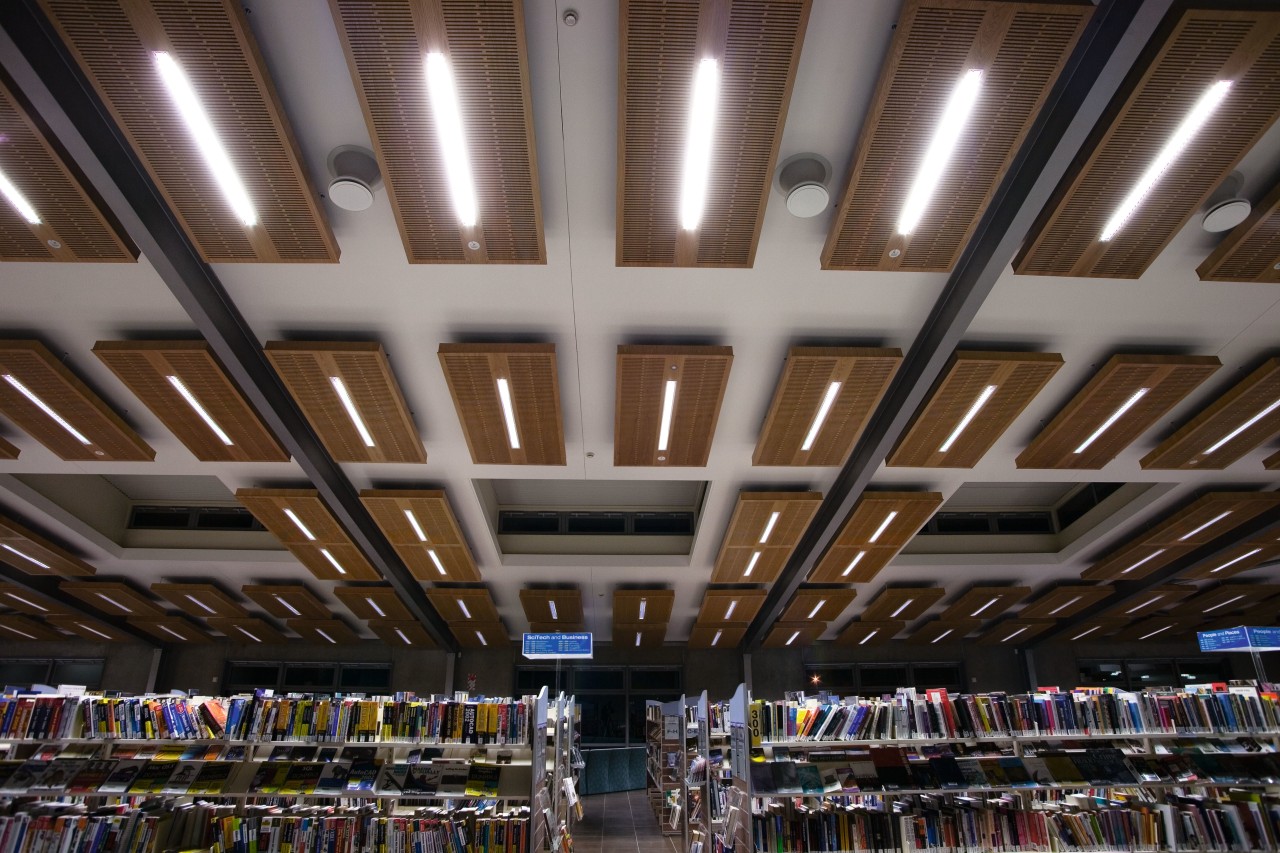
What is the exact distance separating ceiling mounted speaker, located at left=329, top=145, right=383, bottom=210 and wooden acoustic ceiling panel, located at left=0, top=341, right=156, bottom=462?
3218 millimetres

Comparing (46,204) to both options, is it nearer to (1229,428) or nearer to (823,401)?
(823,401)

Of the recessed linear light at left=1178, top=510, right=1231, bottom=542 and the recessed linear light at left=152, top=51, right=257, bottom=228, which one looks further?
the recessed linear light at left=1178, top=510, right=1231, bottom=542

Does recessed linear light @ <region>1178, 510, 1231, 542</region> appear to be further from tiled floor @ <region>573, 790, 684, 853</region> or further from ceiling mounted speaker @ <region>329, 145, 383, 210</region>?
ceiling mounted speaker @ <region>329, 145, 383, 210</region>

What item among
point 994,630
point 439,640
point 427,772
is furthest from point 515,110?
point 994,630

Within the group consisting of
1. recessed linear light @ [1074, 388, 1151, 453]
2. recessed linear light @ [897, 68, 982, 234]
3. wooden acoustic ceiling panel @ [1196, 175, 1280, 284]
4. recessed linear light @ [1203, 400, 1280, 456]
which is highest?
wooden acoustic ceiling panel @ [1196, 175, 1280, 284]

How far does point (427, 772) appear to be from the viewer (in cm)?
604

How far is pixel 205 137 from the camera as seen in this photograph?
12.0 feet

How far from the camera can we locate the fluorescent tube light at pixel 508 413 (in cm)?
584

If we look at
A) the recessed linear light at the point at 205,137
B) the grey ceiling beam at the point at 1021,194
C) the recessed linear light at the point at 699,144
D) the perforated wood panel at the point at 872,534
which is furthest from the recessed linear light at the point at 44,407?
the perforated wood panel at the point at 872,534

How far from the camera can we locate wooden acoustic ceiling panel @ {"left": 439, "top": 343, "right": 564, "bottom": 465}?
17.7 ft

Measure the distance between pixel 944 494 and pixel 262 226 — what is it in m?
7.43

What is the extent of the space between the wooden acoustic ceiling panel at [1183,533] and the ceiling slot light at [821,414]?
5.27 metres

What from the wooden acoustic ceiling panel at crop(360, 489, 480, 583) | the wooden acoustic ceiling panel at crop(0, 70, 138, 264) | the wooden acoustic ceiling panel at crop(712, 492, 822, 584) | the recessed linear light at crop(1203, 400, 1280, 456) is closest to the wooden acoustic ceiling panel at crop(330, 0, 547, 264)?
the wooden acoustic ceiling panel at crop(0, 70, 138, 264)

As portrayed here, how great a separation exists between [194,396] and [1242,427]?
9350 mm
